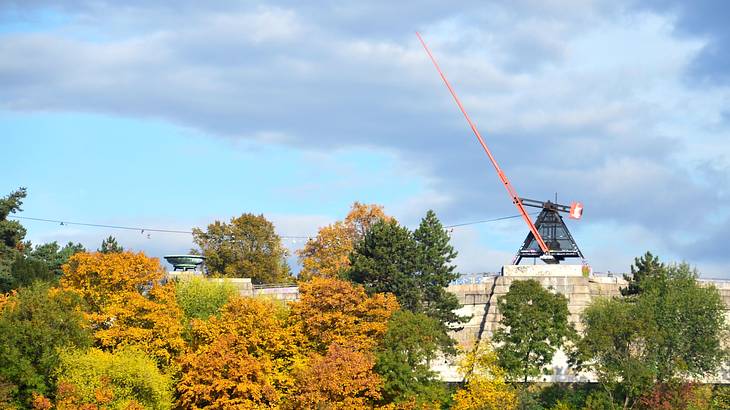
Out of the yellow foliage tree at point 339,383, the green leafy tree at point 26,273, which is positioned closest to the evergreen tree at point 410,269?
the yellow foliage tree at point 339,383

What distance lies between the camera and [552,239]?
99.0 m

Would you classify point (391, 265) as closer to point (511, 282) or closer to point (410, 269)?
point (410, 269)

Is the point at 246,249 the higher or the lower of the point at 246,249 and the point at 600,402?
the higher

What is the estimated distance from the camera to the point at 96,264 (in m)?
90.0

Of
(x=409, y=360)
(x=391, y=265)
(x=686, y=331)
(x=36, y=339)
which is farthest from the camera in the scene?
(x=391, y=265)

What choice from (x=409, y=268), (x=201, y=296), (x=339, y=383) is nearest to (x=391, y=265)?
(x=409, y=268)

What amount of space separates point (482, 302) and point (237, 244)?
99.0ft

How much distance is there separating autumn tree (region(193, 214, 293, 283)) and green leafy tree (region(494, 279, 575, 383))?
1468 inches

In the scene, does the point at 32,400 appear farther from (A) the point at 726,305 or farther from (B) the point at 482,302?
(A) the point at 726,305

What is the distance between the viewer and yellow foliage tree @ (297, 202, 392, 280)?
12025 cm

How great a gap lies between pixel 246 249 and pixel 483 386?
45027 millimetres

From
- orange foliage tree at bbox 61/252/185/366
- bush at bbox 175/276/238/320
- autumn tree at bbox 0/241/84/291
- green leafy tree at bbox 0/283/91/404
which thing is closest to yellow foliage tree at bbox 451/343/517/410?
orange foliage tree at bbox 61/252/185/366

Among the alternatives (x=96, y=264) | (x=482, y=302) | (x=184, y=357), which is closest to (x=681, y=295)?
(x=482, y=302)

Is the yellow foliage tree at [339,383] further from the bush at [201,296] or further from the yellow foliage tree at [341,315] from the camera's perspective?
the bush at [201,296]
